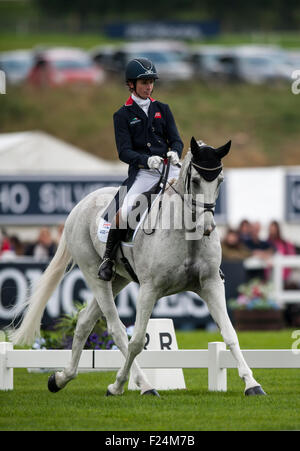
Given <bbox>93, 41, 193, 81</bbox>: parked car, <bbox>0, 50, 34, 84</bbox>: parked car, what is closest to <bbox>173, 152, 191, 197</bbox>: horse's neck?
<bbox>93, 41, 193, 81</bbox>: parked car

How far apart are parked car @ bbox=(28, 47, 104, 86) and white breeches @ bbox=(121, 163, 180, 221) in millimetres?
33595

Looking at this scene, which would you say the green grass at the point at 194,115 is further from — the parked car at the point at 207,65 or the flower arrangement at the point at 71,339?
the flower arrangement at the point at 71,339

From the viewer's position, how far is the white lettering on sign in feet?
58.7

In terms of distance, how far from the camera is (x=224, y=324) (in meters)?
7.29

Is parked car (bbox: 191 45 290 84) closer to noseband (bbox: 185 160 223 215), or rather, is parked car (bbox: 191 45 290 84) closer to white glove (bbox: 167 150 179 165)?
white glove (bbox: 167 150 179 165)

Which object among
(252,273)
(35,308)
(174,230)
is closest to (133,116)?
(174,230)

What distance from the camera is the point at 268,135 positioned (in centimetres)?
4153

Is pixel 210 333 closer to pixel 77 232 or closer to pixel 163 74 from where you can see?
pixel 77 232

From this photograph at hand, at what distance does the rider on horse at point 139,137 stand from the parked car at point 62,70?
110 ft

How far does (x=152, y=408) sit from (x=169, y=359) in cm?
122

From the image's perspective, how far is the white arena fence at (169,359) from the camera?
25.8ft

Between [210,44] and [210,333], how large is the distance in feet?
137

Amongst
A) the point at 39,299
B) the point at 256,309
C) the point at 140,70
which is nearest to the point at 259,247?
the point at 256,309

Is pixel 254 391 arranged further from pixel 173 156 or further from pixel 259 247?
pixel 259 247
